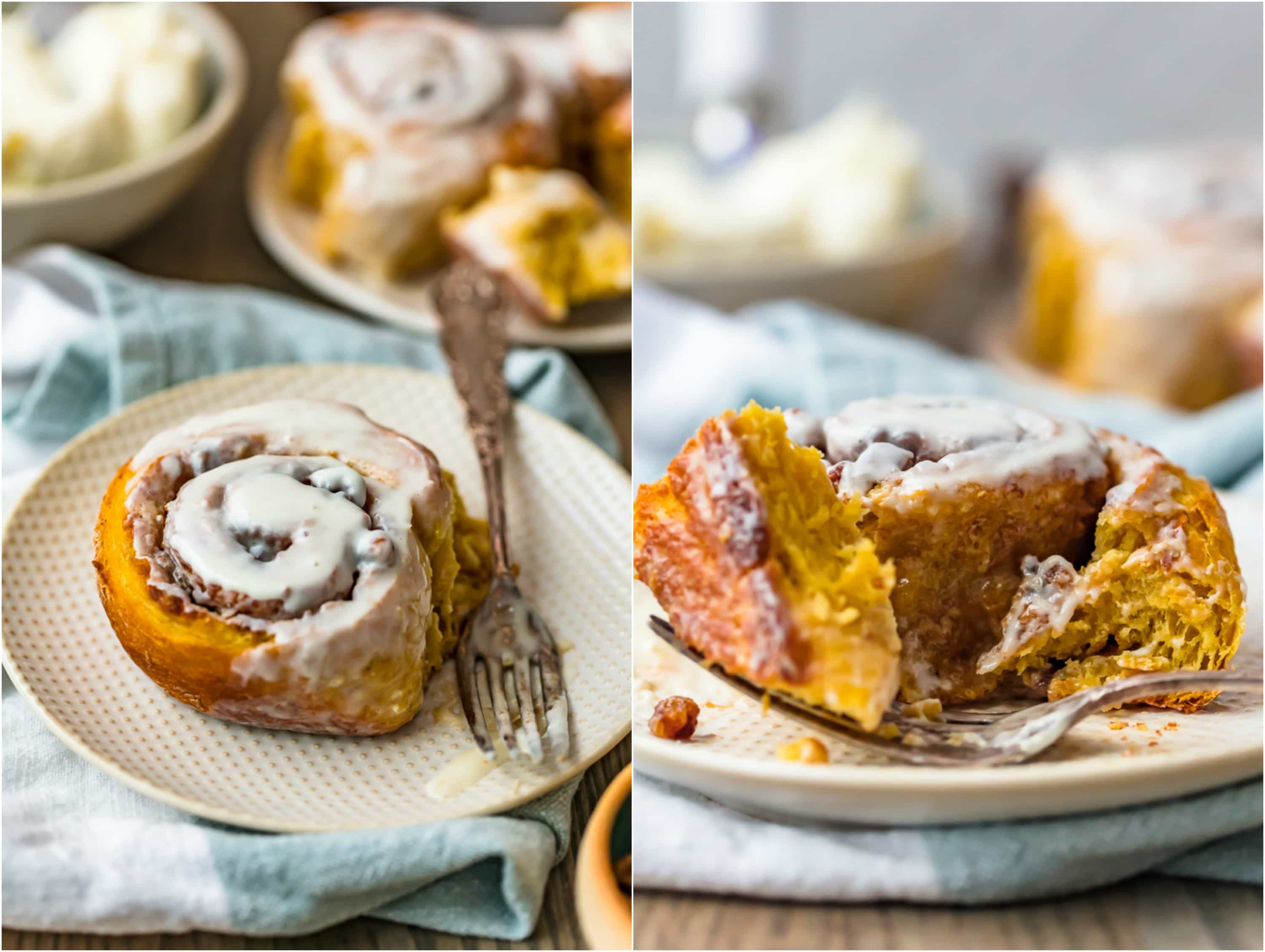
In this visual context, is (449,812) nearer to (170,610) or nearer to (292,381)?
(170,610)

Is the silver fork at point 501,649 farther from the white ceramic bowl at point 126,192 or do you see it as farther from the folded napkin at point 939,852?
the white ceramic bowl at point 126,192

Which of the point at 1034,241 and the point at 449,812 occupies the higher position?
the point at 449,812

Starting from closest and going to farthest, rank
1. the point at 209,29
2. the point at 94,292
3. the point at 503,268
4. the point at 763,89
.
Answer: the point at 94,292 → the point at 503,268 → the point at 209,29 → the point at 763,89

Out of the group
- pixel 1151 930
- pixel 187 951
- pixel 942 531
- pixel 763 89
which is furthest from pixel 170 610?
pixel 763 89

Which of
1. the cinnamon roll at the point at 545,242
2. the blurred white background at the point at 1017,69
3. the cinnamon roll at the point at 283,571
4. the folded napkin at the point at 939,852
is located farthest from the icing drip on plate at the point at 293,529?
the blurred white background at the point at 1017,69

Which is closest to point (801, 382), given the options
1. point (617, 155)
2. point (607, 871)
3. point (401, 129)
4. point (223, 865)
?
point (617, 155)

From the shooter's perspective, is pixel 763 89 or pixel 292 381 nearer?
pixel 292 381

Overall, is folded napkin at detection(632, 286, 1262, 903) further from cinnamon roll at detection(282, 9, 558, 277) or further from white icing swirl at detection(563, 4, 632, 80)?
white icing swirl at detection(563, 4, 632, 80)
